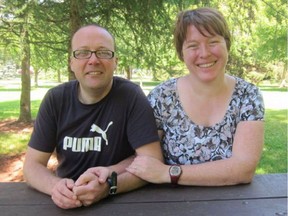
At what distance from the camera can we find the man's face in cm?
A: 198

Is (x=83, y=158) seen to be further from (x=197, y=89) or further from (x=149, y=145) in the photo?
(x=197, y=89)

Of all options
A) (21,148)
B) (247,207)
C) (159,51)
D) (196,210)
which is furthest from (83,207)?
(21,148)

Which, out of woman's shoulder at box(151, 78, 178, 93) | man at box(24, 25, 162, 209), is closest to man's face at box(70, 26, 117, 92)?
man at box(24, 25, 162, 209)

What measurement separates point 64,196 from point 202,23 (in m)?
1.08

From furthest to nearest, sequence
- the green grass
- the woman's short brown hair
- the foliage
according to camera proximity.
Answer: the green grass
the foliage
the woman's short brown hair

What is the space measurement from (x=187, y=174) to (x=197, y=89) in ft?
1.65

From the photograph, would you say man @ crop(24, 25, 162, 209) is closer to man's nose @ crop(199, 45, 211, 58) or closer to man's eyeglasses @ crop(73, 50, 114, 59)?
man's eyeglasses @ crop(73, 50, 114, 59)

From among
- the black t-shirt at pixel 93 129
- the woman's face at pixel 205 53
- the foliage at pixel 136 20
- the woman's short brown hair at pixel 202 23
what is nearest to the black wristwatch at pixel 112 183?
the black t-shirt at pixel 93 129

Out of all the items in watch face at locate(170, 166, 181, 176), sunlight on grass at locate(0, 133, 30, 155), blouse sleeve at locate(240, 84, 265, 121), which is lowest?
sunlight on grass at locate(0, 133, 30, 155)

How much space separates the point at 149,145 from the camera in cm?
192

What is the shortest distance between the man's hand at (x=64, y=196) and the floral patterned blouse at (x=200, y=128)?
0.61m

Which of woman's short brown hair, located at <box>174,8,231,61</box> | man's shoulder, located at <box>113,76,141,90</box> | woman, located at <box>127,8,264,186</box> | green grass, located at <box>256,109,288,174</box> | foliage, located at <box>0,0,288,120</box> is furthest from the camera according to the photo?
green grass, located at <box>256,109,288,174</box>

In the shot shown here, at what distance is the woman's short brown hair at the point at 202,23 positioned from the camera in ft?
6.33

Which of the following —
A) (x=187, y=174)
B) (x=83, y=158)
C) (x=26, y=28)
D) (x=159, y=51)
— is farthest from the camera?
(x=159, y=51)
